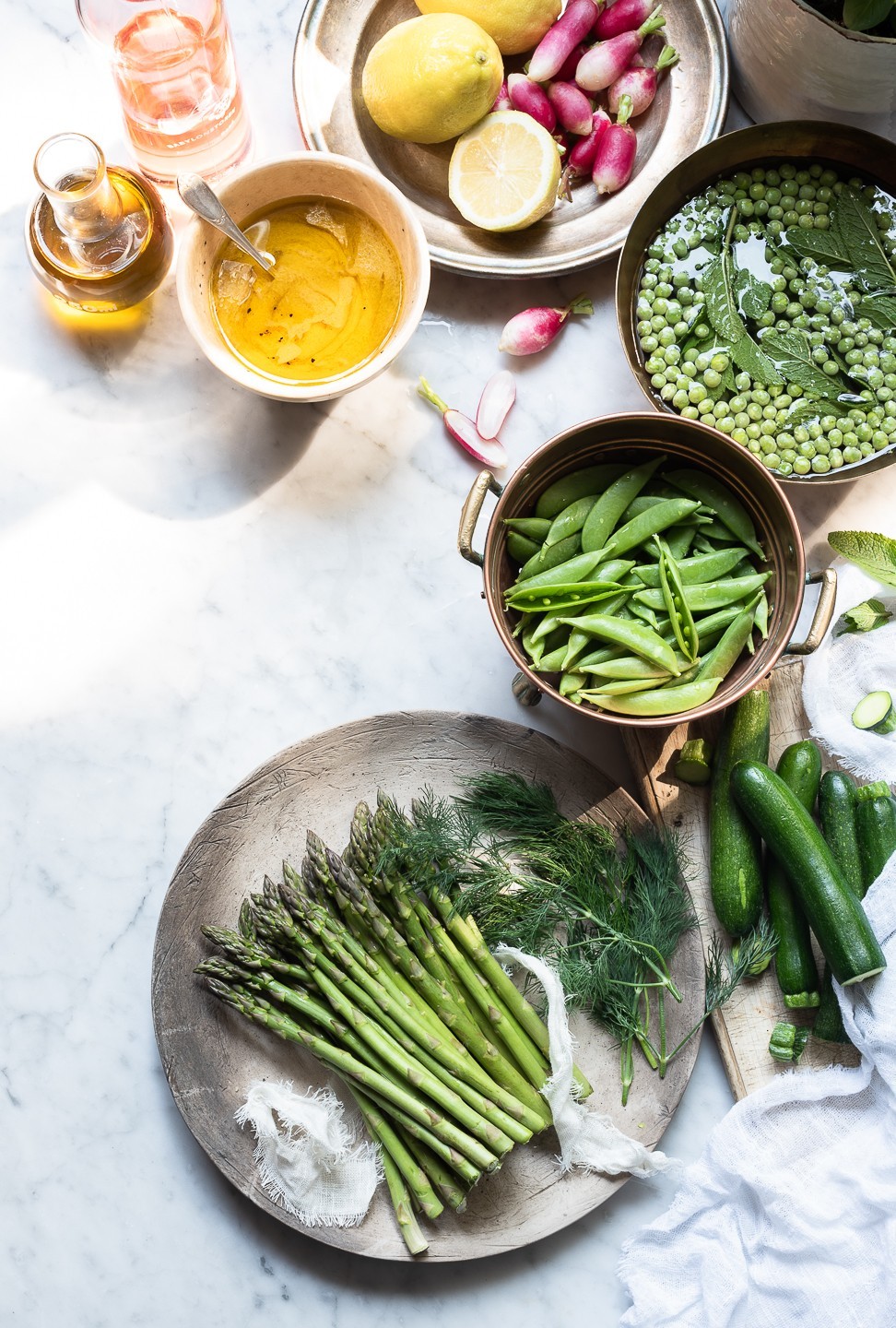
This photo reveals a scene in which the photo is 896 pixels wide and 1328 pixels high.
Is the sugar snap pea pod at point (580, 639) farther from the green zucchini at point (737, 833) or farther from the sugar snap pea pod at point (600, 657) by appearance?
the green zucchini at point (737, 833)

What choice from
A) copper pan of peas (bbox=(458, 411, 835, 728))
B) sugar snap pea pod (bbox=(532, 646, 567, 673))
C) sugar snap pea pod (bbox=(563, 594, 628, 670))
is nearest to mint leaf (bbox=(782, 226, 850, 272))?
copper pan of peas (bbox=(458, 411, 835, 728))

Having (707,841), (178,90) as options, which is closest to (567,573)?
(707,841)

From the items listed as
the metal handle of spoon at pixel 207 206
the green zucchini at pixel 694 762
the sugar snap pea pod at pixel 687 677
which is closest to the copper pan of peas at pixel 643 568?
the sugar snap pea pod at pixel 687 677

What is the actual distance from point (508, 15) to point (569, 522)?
2.31 feet

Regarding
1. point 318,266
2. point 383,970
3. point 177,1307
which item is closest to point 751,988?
point 383,970

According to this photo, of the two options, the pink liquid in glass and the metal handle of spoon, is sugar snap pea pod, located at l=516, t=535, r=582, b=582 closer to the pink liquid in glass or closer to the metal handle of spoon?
the metal handle of spoon

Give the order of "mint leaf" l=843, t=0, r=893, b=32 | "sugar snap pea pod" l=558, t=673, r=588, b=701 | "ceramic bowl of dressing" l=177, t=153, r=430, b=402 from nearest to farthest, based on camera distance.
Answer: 1. "mint leaf" l=843, t=0, r=893, b=32
2. "sugar snap pea pod" l=558, t=673, r=588, b=701
3. "ceramic bowl of dressing" l=177, t=153, r=430, b=402

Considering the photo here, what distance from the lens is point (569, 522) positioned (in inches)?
58.3

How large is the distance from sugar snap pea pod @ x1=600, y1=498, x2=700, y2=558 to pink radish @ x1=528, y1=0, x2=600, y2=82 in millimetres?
641

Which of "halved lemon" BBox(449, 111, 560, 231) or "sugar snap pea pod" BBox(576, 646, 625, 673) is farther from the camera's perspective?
"halved lemon" BBox(449, 111, 560, 231)

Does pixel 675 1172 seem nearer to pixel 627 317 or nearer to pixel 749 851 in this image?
pixel 749 851

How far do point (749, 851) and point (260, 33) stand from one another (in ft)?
4.53

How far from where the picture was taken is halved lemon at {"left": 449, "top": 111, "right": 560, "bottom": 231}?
1.56 meters

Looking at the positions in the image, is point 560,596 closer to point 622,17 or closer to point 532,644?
point 532,644
